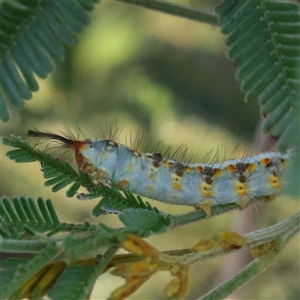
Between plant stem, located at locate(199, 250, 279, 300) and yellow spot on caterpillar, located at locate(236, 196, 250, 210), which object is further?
yellow spot on caterpillar, located at locate(236, 196, 250, 210)

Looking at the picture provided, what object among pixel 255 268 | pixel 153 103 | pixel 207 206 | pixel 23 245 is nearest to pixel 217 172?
pixel 207 206

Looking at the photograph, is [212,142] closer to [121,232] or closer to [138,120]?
[138,120]

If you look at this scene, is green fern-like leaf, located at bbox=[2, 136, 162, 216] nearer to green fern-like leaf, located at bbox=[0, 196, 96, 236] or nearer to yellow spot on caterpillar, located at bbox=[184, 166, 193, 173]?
green fern-like leaf, located at bbox=[0, 196, 96, 236]

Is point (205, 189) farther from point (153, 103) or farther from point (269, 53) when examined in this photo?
point (153, 103)

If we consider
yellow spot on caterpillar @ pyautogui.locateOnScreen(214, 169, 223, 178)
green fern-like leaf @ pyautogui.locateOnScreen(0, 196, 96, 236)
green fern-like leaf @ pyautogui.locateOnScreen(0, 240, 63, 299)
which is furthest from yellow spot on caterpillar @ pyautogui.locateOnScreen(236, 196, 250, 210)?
green fern-like leaf @ pyautogui.locateOnScreen(0, 240, 63, 299)

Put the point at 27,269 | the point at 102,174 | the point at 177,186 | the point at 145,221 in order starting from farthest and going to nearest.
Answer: the point at 177,186
the point at 102,174
the point at 145,221
the point at 27,269

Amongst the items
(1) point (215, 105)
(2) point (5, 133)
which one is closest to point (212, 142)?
(1) point (215, 105)
